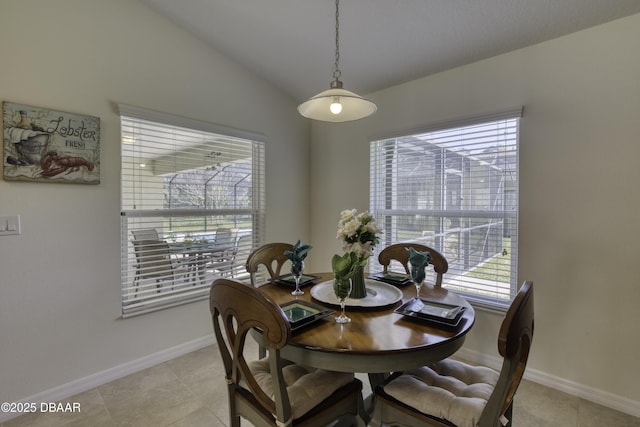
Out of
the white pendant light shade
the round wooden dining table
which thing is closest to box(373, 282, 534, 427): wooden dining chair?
the round wooden dining table

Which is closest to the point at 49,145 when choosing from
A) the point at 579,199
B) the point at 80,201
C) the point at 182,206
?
the point at 80,201

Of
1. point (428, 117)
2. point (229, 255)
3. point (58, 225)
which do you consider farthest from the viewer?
point (229, 255)

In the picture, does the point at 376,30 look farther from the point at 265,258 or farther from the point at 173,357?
the point at 173,357

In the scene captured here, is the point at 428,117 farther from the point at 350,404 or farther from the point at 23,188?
the point at 23,188

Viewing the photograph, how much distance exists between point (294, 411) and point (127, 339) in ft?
5.94

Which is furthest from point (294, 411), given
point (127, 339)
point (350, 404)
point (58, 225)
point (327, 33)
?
point (327, 33)

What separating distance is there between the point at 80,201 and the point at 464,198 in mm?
2936

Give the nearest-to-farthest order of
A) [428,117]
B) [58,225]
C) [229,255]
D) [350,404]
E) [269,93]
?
[350,404], [58,225], [428,117], [229,255], [269,93]

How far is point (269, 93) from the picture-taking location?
3.29m

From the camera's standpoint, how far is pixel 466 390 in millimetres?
1337

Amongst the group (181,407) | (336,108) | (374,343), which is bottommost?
(181,407)

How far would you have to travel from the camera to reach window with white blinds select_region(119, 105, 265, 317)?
2416 mm

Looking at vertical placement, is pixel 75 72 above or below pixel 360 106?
above

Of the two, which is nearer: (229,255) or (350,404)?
(350,404)
